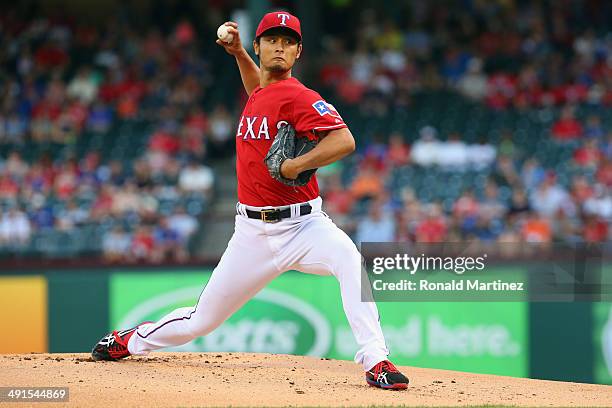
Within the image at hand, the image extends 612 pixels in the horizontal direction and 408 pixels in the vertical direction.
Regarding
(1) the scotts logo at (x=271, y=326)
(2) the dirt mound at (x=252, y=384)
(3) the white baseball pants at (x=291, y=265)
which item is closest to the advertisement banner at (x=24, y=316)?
(1) the scotts logo at (x=271, y=326)

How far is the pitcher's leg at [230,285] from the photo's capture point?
17.5 feet

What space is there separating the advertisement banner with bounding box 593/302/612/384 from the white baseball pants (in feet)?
14.2

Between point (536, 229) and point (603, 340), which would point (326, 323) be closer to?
point (603, 340)

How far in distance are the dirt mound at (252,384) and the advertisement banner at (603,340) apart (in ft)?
9.56

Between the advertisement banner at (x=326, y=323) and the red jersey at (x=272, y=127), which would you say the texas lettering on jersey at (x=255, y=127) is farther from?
the advertisement banner at (x=326, y=323)

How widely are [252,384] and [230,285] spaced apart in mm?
574

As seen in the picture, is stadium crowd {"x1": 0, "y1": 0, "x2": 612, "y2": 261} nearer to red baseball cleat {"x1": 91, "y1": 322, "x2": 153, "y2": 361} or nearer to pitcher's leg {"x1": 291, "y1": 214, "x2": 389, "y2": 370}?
red baseball cleat {"x1": 91, "y1": 322, "x2": 153, "y2": 361}

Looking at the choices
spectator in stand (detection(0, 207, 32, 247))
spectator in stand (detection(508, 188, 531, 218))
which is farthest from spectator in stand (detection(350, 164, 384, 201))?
spectator in stand (detection(0, 207, 32, 247))

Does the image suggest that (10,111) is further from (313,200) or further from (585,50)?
(313,200)

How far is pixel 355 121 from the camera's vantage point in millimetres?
14398

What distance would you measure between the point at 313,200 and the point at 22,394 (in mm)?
1817

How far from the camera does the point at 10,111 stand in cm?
1459

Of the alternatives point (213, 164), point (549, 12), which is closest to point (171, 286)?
point (213, 164)
